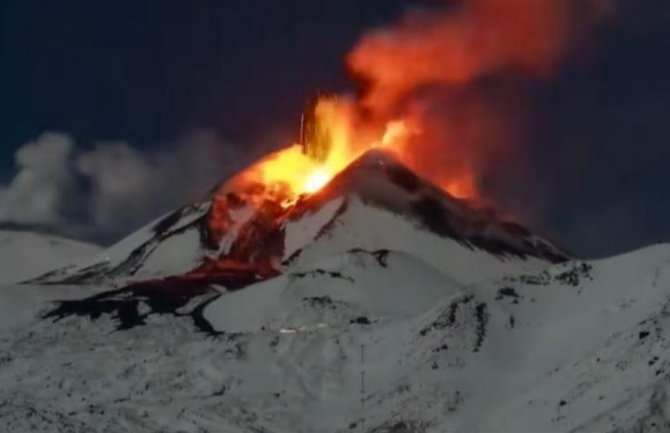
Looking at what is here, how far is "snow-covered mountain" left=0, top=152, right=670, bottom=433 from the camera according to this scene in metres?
54.0

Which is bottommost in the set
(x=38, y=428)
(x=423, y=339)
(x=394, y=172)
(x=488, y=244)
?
(x=38, y=428)

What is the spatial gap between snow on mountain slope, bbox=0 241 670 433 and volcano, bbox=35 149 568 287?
→ 48.2m

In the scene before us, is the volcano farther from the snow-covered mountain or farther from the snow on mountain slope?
the snow on mountain slope

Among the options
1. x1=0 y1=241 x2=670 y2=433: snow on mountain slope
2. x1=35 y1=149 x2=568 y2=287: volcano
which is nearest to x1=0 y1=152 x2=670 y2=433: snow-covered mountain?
x1=0 y1=241 x2=670 y2=433: snow on mountain slope

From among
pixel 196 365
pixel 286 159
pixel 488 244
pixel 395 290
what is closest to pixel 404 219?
pixel 488 244

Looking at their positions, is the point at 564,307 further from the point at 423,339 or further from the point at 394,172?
the point at 394,172

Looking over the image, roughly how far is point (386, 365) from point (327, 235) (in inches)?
3332

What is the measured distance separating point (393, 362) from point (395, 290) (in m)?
39.3

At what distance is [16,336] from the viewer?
99.8 metres

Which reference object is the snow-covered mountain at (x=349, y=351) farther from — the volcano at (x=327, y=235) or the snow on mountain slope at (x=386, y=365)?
the volcano at (x=327, y=235)

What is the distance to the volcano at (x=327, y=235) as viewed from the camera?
152250 mm

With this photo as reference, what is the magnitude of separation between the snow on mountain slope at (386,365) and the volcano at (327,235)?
48.2m

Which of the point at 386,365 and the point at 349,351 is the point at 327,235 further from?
the point at 386,365

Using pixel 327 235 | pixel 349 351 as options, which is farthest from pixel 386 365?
pixel 327 235
